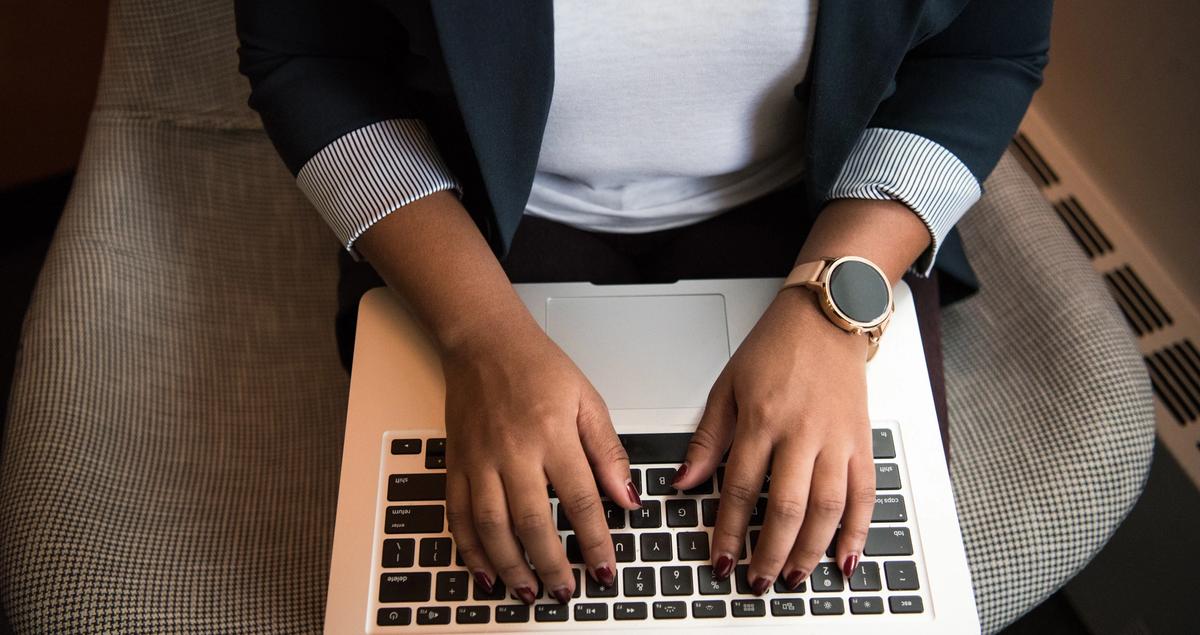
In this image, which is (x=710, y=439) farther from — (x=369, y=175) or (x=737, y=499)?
(x=369, y=175)

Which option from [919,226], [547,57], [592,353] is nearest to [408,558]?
[592,353]

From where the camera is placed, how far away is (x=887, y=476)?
60cm

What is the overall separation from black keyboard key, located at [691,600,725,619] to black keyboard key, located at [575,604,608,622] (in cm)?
6

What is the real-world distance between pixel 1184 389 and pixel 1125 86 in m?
0.39

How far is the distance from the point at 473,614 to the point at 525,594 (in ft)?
0.14

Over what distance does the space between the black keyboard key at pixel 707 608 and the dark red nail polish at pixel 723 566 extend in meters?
0.02

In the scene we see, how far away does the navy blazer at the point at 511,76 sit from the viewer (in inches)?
22.5

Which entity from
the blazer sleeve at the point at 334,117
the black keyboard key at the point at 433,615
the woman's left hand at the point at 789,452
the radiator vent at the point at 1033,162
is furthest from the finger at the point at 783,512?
the radiator vent at the point at 1033,162

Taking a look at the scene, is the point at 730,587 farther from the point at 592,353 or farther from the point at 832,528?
the point at 592,353

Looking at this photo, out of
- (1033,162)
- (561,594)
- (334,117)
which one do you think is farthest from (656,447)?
(1033,162)

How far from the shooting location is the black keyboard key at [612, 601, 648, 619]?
57 centimetres

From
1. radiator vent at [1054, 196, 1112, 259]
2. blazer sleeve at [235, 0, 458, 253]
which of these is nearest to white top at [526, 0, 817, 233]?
blazer sleeve at [235, 0, 458, 253]

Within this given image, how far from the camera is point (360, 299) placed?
0.70 metres

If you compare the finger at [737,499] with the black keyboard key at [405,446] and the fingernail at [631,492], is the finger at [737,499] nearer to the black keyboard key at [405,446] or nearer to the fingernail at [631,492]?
the fingernail at [631,492]
